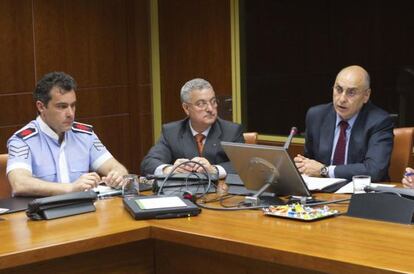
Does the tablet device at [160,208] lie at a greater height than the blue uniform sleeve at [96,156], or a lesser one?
lesser

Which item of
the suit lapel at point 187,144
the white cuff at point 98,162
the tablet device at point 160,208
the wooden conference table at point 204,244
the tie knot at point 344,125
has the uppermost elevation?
the tie knot at point 344,125

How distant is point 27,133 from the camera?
3.76 meters

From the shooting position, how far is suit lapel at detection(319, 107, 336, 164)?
4.08 meters

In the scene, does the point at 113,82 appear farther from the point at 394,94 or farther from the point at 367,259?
the point at 367,259

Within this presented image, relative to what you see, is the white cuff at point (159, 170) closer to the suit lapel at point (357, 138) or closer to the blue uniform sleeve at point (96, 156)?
the blue uniform sleeve at point (96, 156)

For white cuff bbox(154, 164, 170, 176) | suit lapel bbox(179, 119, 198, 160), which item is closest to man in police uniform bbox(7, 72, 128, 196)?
white cuff bbox(154, 164, 170, 176)

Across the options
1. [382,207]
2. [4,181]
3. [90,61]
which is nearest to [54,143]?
[4,181]

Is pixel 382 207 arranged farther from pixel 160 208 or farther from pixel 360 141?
pixel 360 141

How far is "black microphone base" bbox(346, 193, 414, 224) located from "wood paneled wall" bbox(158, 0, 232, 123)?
3526 mm

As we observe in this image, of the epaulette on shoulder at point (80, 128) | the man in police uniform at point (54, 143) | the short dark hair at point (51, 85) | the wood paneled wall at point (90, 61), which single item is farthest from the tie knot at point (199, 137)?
the wood paneled wall at point (90, 61)

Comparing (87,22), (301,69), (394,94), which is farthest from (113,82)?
(394,94)

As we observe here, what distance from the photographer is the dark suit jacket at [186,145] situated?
13.2ft

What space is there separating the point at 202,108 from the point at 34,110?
8.24 ft

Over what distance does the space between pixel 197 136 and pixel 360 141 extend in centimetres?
89
